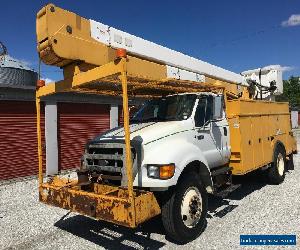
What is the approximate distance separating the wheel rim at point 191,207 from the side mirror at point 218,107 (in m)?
1.84

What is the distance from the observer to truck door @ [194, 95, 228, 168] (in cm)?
635

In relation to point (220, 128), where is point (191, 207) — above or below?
below

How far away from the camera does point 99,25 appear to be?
555 centimetres

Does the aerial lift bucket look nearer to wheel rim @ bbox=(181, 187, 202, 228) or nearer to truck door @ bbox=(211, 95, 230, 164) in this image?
wheel rim @ bbox=(181, 187, 202, 228)

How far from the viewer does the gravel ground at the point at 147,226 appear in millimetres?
5645

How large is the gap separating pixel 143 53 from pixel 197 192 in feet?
9.07

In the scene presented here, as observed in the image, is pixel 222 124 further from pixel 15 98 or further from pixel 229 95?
pixel 15 98

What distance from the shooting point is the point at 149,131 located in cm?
574

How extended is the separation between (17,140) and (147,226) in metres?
7.65

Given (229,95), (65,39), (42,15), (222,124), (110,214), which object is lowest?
(110,214)

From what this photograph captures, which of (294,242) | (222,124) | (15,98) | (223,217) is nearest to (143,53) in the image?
(222,124)

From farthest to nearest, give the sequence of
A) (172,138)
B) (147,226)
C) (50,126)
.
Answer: (50,126), (147,226), (172,138)

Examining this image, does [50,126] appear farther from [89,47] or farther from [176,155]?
[176,155]

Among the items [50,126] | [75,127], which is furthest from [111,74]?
[75,127]
